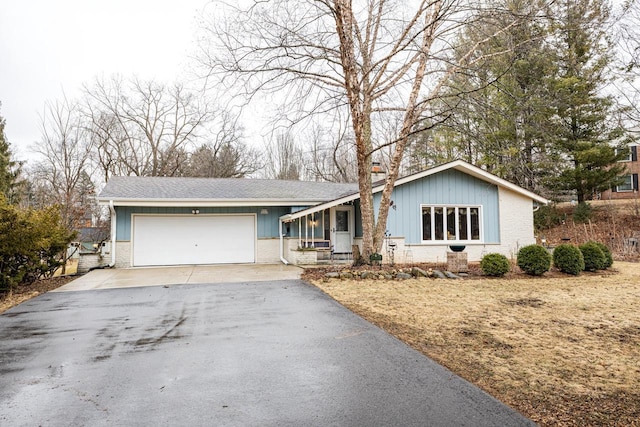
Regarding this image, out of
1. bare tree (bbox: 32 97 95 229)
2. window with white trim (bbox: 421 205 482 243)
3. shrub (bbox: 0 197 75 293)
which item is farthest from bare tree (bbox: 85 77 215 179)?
window with white trim (bbox: 421 205 482 243)

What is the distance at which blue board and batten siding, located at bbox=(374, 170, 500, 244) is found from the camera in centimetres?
1299

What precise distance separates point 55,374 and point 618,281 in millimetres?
11195

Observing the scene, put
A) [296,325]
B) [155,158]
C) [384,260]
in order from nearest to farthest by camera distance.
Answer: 1. [296,325]
2. [384,260]
3. [155,158]

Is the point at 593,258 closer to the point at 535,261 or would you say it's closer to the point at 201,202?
the point at 535,261

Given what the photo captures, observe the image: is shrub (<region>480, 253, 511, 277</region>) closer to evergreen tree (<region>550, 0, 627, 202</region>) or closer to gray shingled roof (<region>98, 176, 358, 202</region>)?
gray shingled roof (<region>98, 176, 358, 202</region>)

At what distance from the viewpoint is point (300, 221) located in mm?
13258

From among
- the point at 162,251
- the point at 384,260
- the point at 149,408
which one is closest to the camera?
the point at 149,408

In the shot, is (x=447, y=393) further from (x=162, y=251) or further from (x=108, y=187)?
(x=108, y=187)

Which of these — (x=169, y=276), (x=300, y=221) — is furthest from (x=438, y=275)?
(x=169, y=276)

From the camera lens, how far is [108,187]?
1350 cm

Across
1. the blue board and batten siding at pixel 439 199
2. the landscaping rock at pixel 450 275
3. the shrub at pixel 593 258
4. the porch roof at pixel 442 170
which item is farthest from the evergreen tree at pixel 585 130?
the landscaping rock at pixel 450 275

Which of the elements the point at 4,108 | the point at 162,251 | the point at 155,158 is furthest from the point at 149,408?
the point at 4,108

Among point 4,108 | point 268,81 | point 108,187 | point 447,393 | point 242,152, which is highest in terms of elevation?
point 4,108

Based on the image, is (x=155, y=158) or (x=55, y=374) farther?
(x=155, y=158)
